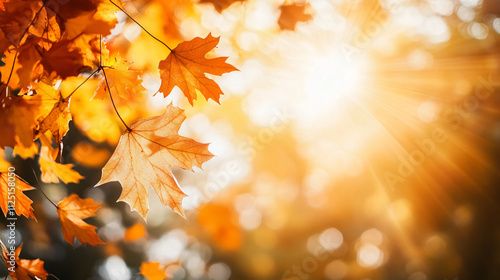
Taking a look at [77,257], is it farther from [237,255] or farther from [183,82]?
[183,82]

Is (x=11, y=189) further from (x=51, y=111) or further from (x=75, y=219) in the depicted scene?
(x=51, y=111)

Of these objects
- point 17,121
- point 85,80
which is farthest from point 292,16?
point 17,121

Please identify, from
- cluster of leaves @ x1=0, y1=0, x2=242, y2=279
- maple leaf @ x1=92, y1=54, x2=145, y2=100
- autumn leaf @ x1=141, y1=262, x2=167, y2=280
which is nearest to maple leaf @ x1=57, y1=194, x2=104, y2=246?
cluster of leaves @ x1=0, y1=0, x2=242, y2=279

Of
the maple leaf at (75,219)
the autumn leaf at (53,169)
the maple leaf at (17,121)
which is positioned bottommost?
the maple leaf at (75,219)

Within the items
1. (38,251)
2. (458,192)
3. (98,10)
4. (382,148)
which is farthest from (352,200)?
(98,10)

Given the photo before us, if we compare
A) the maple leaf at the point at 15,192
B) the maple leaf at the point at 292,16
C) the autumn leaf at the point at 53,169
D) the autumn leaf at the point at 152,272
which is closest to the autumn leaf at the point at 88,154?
the autumn leaf at the point at 152,272

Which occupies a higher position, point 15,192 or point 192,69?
point 192,69

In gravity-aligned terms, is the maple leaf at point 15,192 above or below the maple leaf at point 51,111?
below

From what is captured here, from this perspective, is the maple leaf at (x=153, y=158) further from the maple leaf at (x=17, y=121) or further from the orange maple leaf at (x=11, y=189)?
the orange maple leaf at (x=11, y=189)
